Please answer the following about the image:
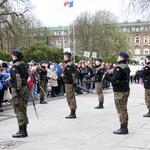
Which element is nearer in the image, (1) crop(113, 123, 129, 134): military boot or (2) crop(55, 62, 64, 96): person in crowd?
(1) crop(113, 123, 129, 134): military boot

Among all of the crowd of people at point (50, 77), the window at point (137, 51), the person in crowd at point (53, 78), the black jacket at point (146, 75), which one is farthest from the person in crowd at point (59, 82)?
the window at point (137, 51)

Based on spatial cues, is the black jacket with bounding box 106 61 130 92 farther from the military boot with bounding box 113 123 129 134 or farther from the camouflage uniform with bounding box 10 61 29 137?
the camouflage uniform with bounding box 10 61 29 137

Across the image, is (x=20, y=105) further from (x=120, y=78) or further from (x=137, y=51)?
(x=137, y=51)

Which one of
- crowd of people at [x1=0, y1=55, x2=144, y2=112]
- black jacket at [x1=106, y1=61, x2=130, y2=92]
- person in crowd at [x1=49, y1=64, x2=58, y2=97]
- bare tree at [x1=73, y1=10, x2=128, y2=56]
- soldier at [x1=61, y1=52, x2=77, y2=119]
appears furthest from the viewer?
bare tree at [x1=73, y1=10, x2=128, y2=56]

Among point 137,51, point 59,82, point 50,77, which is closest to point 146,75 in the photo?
point 50,77

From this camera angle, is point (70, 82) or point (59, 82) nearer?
point (70, 82)

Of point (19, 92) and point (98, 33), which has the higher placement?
point (98, 33)

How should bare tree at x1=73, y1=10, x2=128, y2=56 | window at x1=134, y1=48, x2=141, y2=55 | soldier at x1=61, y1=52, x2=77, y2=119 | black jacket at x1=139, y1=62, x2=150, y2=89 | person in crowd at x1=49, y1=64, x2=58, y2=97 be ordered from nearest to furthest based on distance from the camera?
1. soldier at x1=61, y1=52, x2=77, y2=119
2. black jacket at x1=139, y1=62, x2=150, y2=89
3. person in crowd at x1=49, y1=64, x2=58, y2=97
4. bare tree at x1=73, y1=10, x2=128, y2=56
5. window at x1=134, y1=48, x2=141, y2=55

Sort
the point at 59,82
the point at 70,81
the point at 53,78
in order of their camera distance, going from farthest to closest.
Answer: the point at 59,82
the point at 53,78
the point at 70,81

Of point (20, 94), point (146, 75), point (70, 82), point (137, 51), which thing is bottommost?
point (20, 94)

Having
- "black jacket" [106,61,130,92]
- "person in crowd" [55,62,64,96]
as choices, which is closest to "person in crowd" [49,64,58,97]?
"person in crowd" [55,62,64,96]

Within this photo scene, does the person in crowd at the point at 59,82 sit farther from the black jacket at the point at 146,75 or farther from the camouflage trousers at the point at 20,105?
the camouflage trousers at the point at 20,105

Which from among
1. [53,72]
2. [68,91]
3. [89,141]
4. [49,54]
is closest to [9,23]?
[49,54]

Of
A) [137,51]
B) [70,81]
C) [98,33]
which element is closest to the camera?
[70,81]
